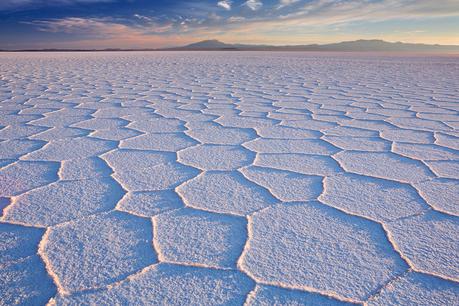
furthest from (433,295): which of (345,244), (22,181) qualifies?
(22,181)

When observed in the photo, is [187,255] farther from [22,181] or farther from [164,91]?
[164,91]

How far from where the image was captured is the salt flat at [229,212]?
89cm

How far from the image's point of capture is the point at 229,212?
1260 mm

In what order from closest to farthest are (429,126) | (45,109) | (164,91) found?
(429,126) < (45,109) < (164,91)

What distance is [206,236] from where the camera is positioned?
3.63 feet

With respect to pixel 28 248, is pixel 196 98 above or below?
below

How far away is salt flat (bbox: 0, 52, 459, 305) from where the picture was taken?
35.0 inches

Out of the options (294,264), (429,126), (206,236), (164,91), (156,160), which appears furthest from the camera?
(164,91)

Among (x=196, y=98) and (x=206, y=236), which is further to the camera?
(x=196, y=98)

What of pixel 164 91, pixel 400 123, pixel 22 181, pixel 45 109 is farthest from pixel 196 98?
pixel 22 181

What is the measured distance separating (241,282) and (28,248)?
596 millimetres

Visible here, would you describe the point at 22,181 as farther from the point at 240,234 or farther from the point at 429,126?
the point at 429,126

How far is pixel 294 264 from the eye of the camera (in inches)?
38.1

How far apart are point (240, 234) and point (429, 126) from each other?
6.37 ft
